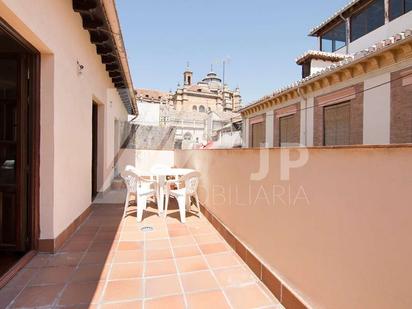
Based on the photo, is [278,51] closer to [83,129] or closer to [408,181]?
[83,129]

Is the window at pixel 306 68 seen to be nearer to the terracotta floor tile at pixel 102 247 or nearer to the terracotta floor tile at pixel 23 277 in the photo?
the terracotta floor tile at pixel 102 247

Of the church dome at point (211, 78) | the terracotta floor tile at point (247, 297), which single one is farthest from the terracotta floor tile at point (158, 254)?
the church dome at point (211, 78)

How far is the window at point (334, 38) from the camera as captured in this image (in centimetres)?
1509

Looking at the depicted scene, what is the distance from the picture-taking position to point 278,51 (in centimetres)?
1391

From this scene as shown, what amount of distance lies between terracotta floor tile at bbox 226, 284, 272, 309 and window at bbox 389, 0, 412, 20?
13798mm

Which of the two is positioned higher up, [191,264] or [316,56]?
[316,56]

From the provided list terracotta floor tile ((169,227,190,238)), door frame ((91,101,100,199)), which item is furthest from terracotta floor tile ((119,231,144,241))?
door frame ((91,101,100,199))

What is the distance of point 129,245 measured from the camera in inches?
142

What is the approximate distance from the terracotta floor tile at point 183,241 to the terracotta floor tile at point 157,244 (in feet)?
0.32

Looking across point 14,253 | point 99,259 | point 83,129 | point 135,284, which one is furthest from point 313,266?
point 83,129

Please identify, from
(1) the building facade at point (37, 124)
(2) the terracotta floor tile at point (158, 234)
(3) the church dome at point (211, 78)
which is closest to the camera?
(1) the building facade at point (37, 124)

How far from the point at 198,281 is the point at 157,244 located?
3.86ft

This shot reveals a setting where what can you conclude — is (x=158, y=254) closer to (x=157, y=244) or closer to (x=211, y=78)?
(x=157, y=244)

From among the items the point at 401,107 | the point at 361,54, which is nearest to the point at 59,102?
the point at 361,54
